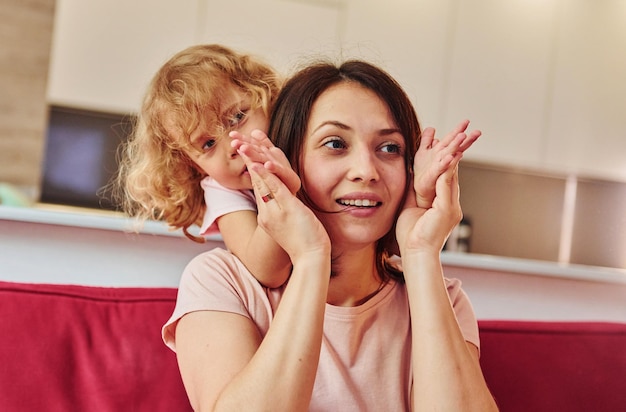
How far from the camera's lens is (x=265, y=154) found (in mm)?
1011

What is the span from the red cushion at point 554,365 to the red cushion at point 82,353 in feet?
2.11

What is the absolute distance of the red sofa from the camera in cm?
118

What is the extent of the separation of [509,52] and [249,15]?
1.42 meters

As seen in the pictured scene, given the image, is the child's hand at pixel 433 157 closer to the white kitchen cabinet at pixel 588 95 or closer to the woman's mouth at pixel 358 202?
the woman's mouth at pixel 358 202

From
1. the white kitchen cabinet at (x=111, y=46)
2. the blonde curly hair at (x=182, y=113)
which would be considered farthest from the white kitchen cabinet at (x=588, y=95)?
the blonde curly hair at (x=182, y=113)

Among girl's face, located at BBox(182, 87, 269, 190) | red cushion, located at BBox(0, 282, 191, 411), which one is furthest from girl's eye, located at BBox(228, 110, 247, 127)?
red cushion, located at BBox(0, 282, 191, 411)

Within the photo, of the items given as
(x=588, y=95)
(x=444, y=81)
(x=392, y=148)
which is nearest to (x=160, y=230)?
(x=392, y=148)

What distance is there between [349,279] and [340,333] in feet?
0.33

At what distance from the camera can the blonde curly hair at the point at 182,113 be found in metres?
1.34

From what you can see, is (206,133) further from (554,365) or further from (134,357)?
(554,365)

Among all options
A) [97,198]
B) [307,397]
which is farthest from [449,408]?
[97,198]

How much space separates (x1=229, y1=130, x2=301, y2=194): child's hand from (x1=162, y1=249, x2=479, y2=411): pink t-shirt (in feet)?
0.68

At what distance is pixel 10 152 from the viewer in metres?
3.51

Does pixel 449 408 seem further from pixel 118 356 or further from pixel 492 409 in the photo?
pixel 118 356
